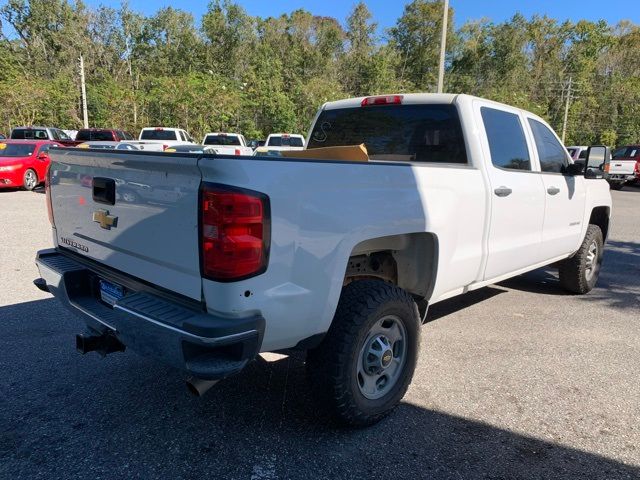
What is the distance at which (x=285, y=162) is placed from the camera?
2.30m

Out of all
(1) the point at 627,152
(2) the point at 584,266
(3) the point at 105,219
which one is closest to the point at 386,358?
(3) the point at 105,219

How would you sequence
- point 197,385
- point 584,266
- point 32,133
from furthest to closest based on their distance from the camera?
point 32,133, point 584,266, point 197,385

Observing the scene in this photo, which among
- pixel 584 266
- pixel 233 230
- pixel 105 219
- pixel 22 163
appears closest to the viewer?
pixel 233 230

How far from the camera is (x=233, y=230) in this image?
85.7 inches

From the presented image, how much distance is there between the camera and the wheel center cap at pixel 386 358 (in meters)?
2.96

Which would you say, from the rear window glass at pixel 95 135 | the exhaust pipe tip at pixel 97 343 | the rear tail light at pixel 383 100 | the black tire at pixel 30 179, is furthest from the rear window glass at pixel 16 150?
the exhaust pipe tip at pixel 97 343

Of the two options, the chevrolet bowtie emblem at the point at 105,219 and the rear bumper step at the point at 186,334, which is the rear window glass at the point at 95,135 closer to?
the chevrolet bowtie emblem at the point at 105,219

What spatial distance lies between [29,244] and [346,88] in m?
45.4

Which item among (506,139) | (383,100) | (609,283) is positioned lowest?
(609,283)

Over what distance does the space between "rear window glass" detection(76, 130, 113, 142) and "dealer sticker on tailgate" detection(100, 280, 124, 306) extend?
21.7 m

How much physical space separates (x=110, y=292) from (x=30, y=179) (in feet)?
49.3

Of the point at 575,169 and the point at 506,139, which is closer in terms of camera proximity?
the point at 506,139

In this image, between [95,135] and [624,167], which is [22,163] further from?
[624,167]

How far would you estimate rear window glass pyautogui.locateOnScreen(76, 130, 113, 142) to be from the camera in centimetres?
2266
